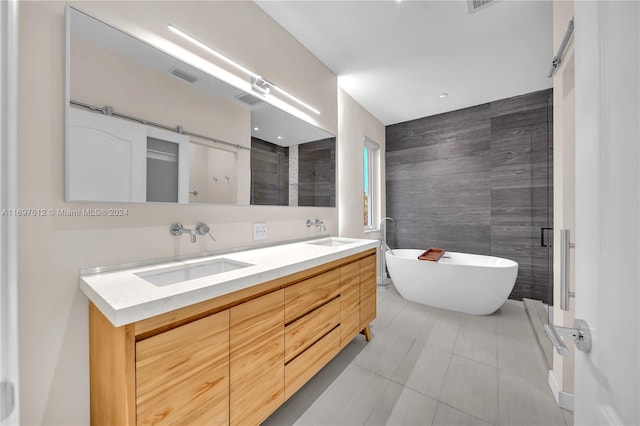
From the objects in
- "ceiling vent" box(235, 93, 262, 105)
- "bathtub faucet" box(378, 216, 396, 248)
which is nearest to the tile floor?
"bathtub faucet" box(378, 216, 396, 248)

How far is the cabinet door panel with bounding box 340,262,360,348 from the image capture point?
1.70 m

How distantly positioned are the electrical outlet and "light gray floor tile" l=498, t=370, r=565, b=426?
1.80 m

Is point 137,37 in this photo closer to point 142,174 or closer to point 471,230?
point 142,174

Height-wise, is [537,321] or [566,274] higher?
[566,274]

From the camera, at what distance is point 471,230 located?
3.44 meters

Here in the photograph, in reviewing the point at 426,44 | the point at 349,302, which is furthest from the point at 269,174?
the point at 426,44

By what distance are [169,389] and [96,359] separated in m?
0.41

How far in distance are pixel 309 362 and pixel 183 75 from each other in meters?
1.78

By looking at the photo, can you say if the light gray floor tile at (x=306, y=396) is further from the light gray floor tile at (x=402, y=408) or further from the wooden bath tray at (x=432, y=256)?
the wooden bath tray at (x=432, y=256)

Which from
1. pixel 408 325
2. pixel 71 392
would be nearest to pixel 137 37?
pixel 71 392

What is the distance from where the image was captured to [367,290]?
203cm

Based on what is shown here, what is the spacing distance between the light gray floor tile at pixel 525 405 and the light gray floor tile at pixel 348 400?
69cm

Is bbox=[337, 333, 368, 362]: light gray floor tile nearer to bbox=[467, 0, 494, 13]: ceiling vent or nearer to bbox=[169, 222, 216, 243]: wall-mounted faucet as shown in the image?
bbox=[169, 222, 216, 243]: wall-mounted faucet

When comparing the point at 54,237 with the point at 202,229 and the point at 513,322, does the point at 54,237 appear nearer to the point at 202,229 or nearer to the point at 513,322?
the point at 202,229
